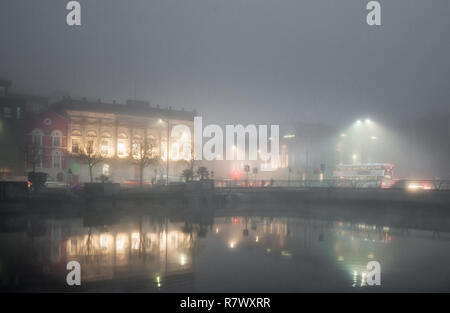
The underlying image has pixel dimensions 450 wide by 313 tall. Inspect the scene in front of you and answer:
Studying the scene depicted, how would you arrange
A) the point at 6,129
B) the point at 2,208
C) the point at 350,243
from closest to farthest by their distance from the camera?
1. the point at 350,243
2. the point at 2,208
3. the point at 6,129

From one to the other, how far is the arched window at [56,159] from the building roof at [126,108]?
781 cm

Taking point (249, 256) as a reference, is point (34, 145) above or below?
above

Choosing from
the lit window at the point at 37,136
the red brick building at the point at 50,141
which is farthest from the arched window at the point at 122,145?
the lit window at the point at 37,136

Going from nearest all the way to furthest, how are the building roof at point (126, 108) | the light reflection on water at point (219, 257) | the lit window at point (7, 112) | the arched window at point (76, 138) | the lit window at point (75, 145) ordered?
the light reflection on water at point (219, 257) → the lit window at point (75, 145) → the arched window at point (76, 138) → the lit window at point (7, 112) → the building roof at point (126, 108)

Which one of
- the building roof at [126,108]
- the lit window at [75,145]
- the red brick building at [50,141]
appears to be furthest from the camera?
the building roof at [126,108]

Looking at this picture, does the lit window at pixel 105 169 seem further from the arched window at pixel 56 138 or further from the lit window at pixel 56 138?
the lit window at pixel 56 138

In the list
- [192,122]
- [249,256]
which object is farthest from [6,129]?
[249,256]

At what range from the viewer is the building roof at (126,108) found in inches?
2620

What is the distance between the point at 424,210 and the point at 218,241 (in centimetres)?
2801

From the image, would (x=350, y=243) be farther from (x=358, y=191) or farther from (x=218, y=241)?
(x=358, y=191)

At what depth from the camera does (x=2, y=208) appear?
32375mm

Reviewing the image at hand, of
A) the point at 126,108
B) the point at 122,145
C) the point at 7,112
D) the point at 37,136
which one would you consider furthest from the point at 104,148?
the point at 7,112

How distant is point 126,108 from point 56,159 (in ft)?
52.8

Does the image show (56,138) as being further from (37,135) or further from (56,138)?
(37,135)
